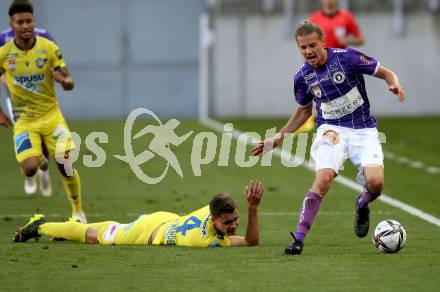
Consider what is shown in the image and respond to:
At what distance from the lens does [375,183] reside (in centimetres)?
1059

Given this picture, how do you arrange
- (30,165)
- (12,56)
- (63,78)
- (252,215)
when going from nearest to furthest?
(252,215) < (63,78) < (30,165) < (12,56)

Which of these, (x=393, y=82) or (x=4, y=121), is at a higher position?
(x=393, y=82)

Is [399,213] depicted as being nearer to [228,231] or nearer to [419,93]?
[228,231]

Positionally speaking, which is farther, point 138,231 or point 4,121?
point 4,121

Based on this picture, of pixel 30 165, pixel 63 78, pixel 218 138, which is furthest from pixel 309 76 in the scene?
pixel 218 138

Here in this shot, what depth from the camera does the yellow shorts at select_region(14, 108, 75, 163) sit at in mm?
12844

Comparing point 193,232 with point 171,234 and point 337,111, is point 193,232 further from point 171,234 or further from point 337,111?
point 337,111

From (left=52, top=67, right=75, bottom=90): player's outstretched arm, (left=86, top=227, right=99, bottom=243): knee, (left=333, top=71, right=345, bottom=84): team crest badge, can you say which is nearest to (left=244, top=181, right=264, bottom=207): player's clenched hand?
(left=333, top=71, right=345, bottom=84): team crest badge

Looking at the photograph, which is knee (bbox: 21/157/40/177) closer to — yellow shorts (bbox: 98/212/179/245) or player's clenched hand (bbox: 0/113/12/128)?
player's clenched hand (bbox: 0/113/12/128)

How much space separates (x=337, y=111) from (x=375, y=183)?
0.76 meters

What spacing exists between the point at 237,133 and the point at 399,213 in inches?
455

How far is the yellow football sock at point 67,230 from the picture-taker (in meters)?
10.9

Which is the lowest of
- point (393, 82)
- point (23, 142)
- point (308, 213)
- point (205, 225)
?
point (205, 225)

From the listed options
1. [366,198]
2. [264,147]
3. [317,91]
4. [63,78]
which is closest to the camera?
[264,147]
